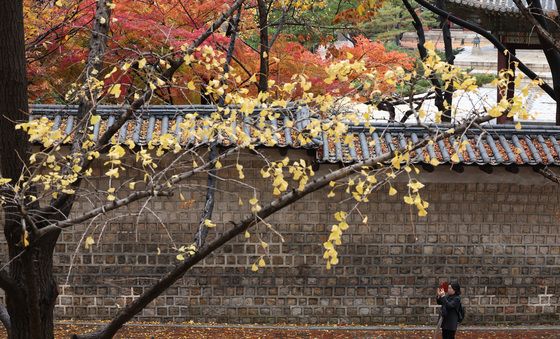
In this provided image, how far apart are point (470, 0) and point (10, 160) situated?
47.0 ft

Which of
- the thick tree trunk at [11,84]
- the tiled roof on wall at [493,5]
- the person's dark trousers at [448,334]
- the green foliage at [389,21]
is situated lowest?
the person's dark trousers at [448,334]

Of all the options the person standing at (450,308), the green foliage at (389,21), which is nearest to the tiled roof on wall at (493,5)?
the person standing at (450,308)

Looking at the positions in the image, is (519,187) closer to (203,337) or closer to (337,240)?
(203,337)

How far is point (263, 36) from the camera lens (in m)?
14.9

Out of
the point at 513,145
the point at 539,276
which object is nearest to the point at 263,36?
the point at 513,145

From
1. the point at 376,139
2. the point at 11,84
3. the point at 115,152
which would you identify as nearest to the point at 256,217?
the point at 115,152

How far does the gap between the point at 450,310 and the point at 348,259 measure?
6.68 feet

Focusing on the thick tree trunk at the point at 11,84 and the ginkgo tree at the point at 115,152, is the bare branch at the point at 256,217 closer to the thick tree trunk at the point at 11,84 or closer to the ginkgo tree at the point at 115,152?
the ginkgo tree at the point at 115,152

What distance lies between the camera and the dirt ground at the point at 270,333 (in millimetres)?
13195

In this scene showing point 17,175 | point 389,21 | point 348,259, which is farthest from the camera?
point 389,21

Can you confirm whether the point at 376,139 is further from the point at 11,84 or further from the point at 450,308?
the point at 11,84

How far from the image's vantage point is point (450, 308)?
1216 centimetres

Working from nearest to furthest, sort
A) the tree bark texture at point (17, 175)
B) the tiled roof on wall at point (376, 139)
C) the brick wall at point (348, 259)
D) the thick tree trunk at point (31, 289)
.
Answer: the thick tree trunk at point (31, 289)
the tree bark texture at point (17, 175)
the tiled roof on wall at point (376, 139)
the brick wall at point (348, 259)

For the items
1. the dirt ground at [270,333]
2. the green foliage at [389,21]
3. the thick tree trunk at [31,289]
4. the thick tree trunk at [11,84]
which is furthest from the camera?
the green foliage at [389,21]
